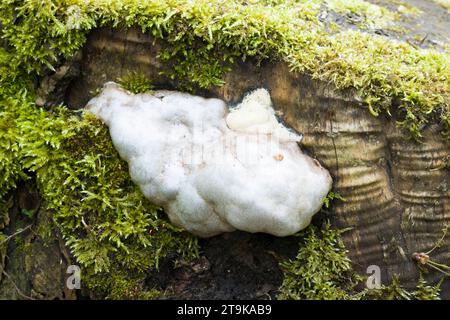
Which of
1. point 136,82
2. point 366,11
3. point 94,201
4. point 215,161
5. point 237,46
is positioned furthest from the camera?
point 366,11

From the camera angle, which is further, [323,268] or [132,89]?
[132,89]

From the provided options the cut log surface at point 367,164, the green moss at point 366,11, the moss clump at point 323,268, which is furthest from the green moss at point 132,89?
the green moss at point 366,11

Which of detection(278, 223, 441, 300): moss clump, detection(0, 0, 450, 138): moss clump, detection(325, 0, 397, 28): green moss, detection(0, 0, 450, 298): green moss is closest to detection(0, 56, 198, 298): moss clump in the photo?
detection(0, 0, 450, 298): green moss

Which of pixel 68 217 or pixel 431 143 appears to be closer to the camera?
pixel 431 143

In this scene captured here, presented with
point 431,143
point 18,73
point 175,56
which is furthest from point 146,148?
point 431,143

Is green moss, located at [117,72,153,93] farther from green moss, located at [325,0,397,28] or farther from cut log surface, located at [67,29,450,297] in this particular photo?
green moss, located at [325,0,397,28]

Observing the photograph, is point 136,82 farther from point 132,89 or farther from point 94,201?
point 94,201

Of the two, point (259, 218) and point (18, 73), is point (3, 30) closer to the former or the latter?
point (18, 73)

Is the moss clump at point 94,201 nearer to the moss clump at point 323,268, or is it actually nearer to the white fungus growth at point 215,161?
the white fungus growth at point 215,161

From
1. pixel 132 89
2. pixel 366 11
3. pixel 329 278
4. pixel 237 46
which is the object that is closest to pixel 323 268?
pixel 329 278
